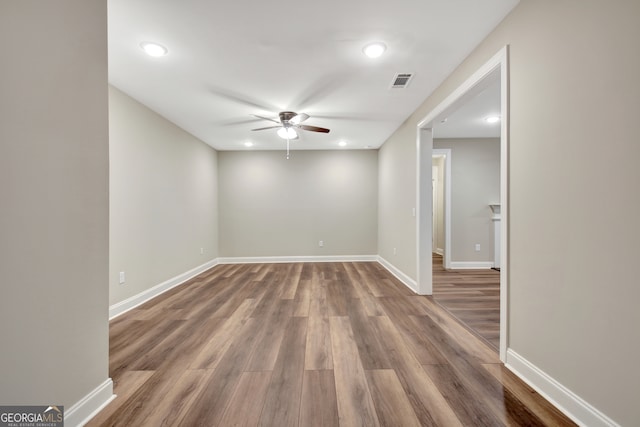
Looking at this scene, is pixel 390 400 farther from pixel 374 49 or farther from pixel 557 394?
pixel 374 49

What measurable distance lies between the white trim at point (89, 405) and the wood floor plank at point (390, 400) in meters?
1.51

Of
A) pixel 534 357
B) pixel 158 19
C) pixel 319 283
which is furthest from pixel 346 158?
pixel 534 357

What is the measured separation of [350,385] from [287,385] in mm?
392

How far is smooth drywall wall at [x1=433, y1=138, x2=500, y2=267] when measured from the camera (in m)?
5.06

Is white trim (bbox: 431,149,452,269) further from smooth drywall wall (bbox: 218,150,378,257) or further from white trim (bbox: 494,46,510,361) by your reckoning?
white trim (bbox: 494,46,510,361)

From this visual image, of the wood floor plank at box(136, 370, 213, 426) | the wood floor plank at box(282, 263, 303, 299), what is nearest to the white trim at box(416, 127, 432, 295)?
the wood floor plank at box(282, 263, 303, 299)

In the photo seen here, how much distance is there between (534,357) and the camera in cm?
159

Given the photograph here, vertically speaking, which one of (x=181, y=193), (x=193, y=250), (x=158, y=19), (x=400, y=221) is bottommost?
(x=193, y=250)

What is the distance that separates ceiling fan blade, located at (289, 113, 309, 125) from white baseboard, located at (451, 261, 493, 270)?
3.97m

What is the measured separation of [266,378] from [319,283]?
7.81 feet

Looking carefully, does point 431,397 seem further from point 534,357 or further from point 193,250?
point 193,250

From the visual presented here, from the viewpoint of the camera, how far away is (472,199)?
508cm

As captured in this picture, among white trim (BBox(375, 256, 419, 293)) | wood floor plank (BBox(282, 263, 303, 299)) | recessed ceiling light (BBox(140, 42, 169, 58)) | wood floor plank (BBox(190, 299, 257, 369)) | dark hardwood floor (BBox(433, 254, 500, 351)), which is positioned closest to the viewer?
wood floor plank (BBox(190, 299, 257, 369))

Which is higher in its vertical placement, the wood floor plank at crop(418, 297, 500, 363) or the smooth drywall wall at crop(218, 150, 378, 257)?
the smooth drywall wall at crop(218, 150, 378, 257)
